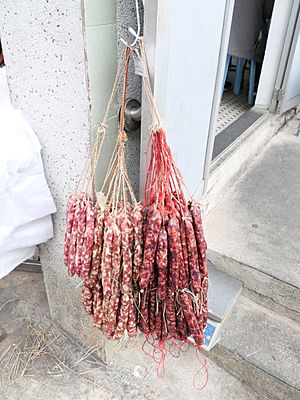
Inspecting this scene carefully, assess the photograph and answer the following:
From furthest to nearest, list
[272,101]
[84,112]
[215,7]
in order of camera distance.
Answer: [272,101] → [215,7] → [84,112]

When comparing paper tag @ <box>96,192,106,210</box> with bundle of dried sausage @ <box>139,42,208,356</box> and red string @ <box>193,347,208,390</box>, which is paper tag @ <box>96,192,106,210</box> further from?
red string @ <box>193,347,208,390</box>

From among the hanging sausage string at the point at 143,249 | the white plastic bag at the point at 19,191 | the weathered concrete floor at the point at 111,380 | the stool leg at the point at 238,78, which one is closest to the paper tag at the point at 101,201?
the hanging sausage string at the point at 143,249

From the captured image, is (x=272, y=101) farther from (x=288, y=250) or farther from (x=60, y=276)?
(x=60, y=276)

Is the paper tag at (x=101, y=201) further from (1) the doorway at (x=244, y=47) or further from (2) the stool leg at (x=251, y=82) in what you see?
(2) the stool leg at (x=251, y=82)

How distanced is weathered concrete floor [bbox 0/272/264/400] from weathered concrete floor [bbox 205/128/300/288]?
0.60m

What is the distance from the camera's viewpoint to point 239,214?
7.41 ft

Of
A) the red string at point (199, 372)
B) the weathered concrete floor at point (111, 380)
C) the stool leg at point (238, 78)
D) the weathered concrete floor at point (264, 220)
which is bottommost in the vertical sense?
the weathered concrete floor at point (111, 380)

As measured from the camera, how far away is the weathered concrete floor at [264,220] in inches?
75.1

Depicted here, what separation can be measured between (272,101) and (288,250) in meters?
1.59

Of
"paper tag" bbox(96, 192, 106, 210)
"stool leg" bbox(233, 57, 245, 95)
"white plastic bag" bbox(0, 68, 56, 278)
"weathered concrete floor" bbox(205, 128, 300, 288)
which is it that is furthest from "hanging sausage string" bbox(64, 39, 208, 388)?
"stool leg" bbox(233, 57, 245, 95)

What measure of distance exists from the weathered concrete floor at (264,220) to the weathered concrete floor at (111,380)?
60 cm

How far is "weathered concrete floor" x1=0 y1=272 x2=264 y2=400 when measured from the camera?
1.69 meters

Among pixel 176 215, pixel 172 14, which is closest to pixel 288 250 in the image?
pixel 176 215

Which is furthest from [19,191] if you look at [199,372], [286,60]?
[286,60]
